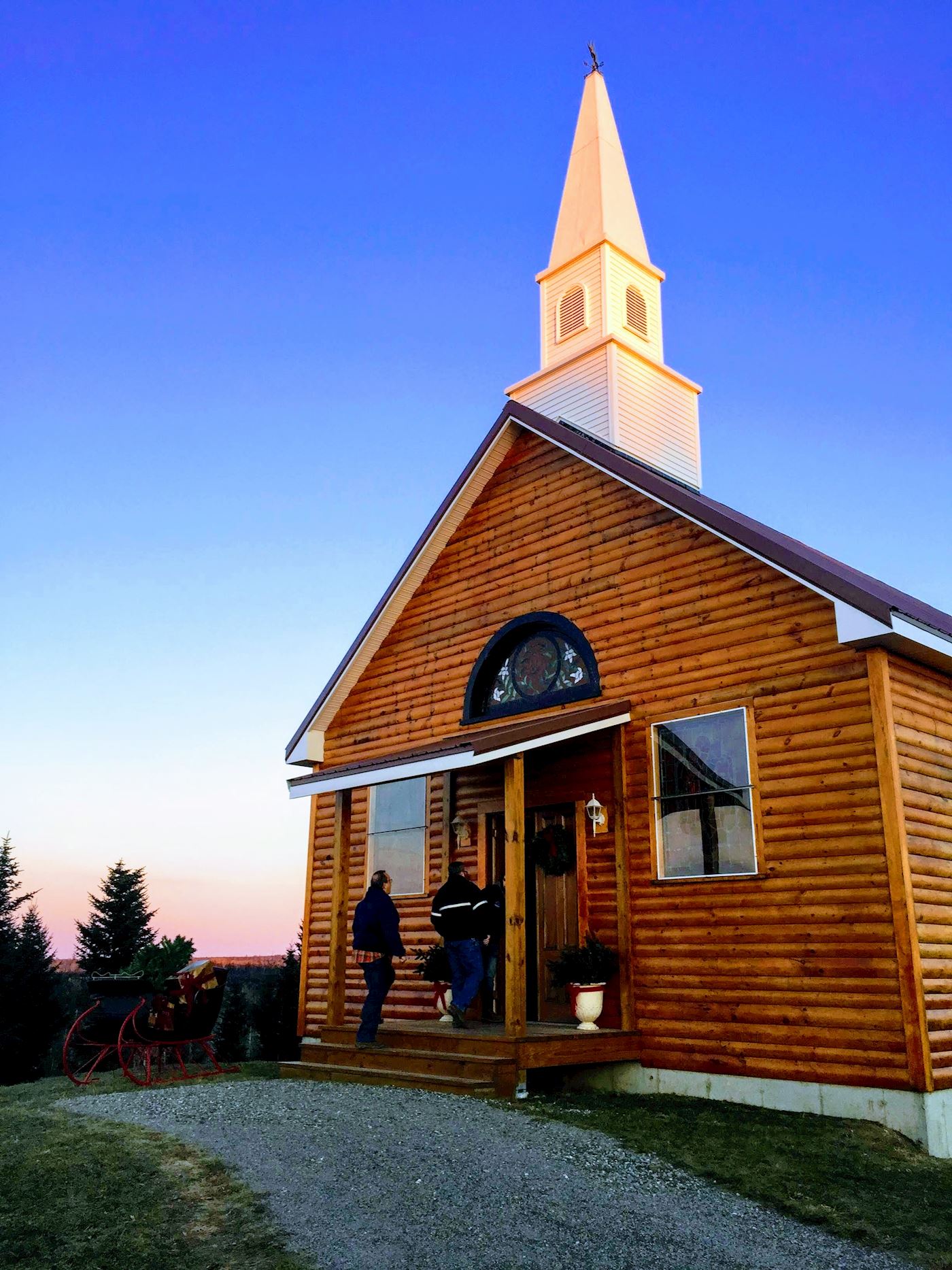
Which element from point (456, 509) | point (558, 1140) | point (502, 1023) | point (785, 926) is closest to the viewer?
point (558, 1140)

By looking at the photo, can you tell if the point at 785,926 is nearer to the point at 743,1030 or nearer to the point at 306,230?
the point at 743,1030

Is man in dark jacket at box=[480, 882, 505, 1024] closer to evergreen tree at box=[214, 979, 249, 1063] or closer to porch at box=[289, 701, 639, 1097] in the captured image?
porch at box=[289, 701, 639, 1097]

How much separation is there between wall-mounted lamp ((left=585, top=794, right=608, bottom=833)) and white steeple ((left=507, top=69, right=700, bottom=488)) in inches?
271

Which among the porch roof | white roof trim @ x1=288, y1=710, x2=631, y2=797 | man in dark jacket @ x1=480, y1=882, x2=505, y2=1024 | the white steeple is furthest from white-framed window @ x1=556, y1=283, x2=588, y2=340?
man in dark jacket @ x1=480, y1=882, x2=505, y2=1024

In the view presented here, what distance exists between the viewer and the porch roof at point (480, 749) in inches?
398

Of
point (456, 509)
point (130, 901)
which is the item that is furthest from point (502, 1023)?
point (130, 901)

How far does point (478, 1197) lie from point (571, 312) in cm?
1496

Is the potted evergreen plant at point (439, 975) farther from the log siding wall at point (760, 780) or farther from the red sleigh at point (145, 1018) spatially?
the red sleigh at point (145, 1018)

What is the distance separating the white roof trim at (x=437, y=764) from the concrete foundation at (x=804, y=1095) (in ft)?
10.9

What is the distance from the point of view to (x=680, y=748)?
35.5 feet

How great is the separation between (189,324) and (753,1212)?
16504 mm

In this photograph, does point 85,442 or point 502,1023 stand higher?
point 85,442

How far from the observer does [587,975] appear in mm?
10625

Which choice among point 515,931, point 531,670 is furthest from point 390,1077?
point 531,670
